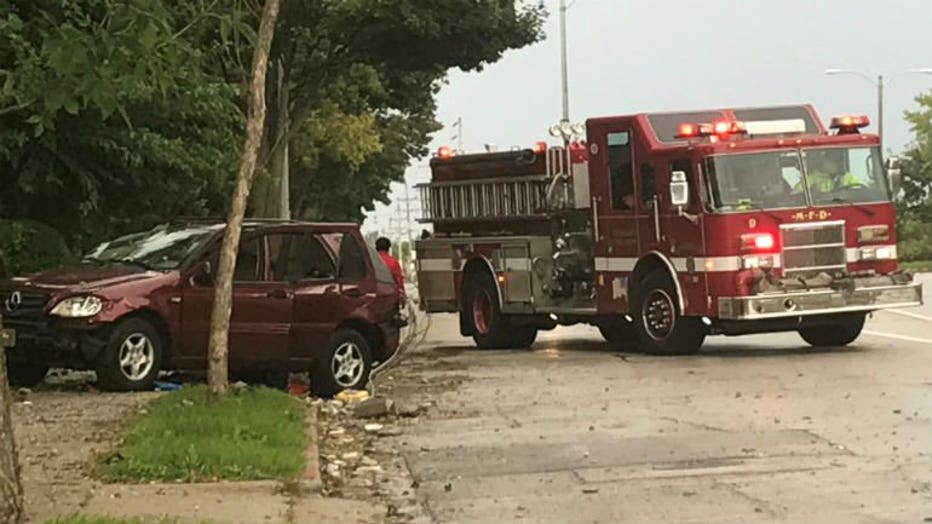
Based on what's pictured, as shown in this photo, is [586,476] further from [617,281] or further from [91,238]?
[91,238]

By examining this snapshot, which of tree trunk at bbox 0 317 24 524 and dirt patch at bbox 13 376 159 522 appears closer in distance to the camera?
tree trunk at bbox 0 317 24 524

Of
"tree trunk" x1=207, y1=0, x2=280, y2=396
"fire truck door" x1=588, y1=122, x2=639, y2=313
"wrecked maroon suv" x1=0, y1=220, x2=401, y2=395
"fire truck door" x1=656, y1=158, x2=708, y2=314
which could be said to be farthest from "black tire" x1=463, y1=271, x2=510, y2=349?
"tree trunk" x1=207, y1=0, x2=280, y2=396

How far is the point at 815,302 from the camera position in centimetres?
1858

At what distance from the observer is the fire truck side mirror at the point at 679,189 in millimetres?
18578

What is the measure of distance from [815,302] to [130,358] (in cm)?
828

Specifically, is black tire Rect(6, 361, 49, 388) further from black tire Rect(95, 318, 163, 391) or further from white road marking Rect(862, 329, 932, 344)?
white road marking Rect(862, 329, 932, 344)

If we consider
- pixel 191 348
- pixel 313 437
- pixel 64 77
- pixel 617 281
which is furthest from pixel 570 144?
pixel 64 77

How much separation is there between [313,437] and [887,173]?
10.1 metres

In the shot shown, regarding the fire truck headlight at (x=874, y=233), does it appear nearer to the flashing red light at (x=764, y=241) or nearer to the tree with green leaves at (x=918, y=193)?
the flashing red light at (x=764, y=241)

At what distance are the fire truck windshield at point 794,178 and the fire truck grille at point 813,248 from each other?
31 centimetres

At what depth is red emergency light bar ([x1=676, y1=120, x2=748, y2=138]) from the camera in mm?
19109

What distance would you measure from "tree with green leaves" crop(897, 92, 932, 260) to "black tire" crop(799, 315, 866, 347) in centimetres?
5569

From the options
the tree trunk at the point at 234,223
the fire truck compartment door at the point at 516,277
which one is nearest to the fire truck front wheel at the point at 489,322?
the fire truck compartment door at the point at 516,277

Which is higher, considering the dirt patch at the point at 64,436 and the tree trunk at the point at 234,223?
the tree trunk at the point at 234,223
